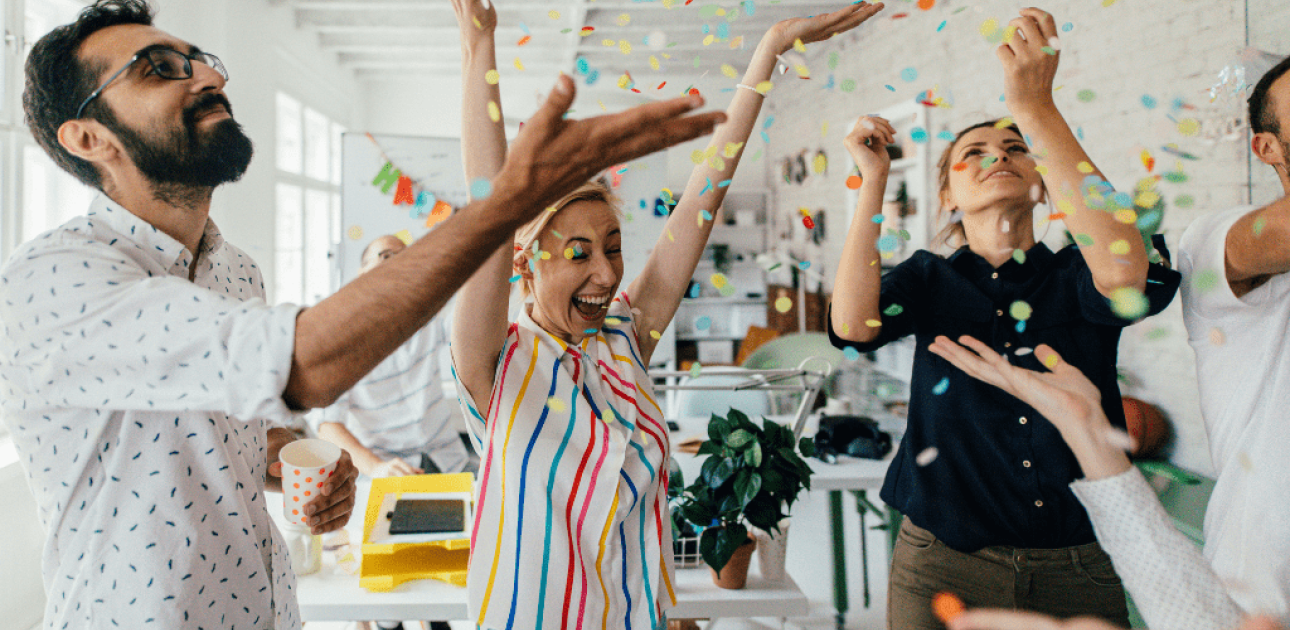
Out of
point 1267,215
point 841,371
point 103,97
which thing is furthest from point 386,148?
point 1267,215

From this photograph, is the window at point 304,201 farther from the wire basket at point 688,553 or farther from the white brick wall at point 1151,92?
the white brick wall at point 1151,92

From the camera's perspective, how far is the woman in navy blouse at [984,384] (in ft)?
4.24

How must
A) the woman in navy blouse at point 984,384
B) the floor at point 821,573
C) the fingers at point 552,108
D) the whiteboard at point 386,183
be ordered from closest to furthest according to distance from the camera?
the fingers at point 552,108 < the woman in navy blouse at point 984,384 < the floor at point 821,573 < the whiteboard at point 386,183

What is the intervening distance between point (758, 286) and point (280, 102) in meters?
4.93

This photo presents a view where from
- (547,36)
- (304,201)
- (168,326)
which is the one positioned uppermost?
(547,36)

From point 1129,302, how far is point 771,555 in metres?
0.97

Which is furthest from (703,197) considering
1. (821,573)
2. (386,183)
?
(386,183)

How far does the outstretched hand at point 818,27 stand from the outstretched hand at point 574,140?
620 mm

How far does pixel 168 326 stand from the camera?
72 centimetres

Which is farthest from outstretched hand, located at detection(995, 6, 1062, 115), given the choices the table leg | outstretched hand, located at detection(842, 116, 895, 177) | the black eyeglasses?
the table leg

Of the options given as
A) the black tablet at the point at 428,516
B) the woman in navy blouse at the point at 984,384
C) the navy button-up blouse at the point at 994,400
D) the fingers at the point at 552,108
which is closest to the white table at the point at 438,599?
the black tablet at the point at 428,516

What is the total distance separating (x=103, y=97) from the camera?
932mm

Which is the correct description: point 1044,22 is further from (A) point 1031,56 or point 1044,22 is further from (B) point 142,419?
(B) point 142,419

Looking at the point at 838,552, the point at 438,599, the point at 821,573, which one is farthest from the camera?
the point at 821,573
